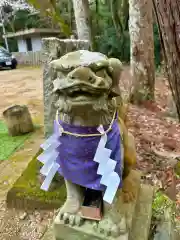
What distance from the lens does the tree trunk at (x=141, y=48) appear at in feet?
15.8

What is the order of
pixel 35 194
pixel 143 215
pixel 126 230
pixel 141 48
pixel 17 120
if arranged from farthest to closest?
pixel 141 48 → pixel 17 120 → pixel 35 194 → pixel 143 215 → pixel 126 230

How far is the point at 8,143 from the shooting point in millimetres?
3965

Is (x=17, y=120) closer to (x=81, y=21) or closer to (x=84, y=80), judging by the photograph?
(x=81, y=21)

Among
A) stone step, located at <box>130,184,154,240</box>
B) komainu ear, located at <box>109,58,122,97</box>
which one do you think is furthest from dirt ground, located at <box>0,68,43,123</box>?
komainu ear, located at <box>109,58,122,97</box>


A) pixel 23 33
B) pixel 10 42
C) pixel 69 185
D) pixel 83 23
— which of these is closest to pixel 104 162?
pixel 69 185

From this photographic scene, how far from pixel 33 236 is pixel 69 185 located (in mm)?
986

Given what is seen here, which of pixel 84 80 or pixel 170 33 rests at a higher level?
pixel 170 33

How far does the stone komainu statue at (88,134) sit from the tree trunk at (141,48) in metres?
3.96

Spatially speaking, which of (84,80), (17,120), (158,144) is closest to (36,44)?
(17,120)

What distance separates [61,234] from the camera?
4.42 ft

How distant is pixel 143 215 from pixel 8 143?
9.42ft

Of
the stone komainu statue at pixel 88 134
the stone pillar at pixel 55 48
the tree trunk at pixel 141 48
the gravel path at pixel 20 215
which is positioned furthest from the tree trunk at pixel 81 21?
the stone komainu statue at pixel 88 134

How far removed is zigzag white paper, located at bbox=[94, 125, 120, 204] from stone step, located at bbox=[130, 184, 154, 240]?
0.32 m

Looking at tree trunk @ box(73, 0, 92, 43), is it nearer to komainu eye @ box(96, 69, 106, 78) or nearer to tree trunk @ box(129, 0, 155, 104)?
tree trunk @ box(129, 0, 155, 104)
